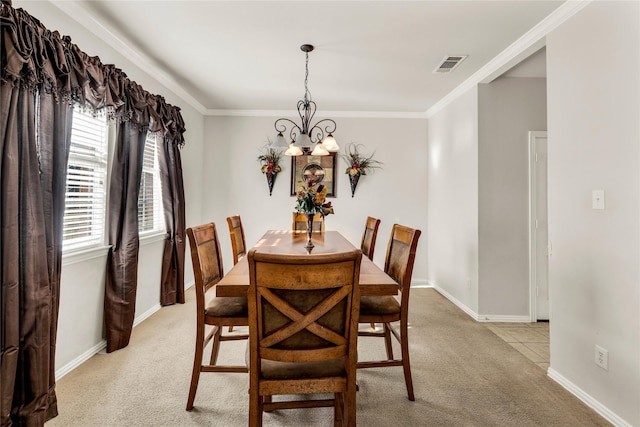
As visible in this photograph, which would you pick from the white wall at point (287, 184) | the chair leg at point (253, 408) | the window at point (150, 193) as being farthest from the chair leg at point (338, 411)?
the white wall at point (287, 184)

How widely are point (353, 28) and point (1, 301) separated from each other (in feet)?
9.02

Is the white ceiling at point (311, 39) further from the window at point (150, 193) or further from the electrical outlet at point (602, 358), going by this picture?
the electrical outlet at point (602, 358)

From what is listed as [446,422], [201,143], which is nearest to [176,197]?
[201,143]

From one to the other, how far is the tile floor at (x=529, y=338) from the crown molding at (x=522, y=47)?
2.46 m

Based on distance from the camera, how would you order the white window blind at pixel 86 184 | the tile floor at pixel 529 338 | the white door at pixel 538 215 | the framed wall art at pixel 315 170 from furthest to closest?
the framed wall art at pixel 315 170, the white door at pixel 538 215, the tile floor at pixel 529 338, the white window blind at pixel 86 184

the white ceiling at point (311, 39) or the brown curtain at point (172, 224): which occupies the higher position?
the white ceiling at point (311, 39)

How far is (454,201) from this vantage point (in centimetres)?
383

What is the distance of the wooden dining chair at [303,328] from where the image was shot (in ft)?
3.96

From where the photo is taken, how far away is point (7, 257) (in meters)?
1.54

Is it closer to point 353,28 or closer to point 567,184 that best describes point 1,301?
point 353,28

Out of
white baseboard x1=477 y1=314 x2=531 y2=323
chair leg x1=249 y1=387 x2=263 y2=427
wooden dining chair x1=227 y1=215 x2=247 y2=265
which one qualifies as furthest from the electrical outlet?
wooden dining chair x1=227 y1=215 x2=247 y2=265

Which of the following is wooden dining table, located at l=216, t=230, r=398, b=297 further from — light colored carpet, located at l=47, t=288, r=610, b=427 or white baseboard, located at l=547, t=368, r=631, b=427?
white baseboard, located at l=547, t=368, r=631, b=427

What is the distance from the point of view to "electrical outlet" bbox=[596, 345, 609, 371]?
1775 millimetres

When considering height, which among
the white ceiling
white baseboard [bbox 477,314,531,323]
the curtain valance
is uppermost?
the white ceiling
